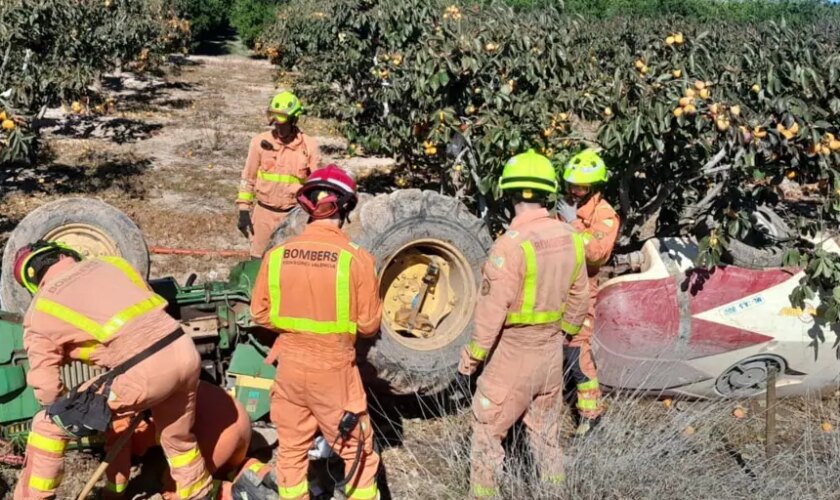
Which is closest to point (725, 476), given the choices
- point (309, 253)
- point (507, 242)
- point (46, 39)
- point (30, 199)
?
point (507, 242)

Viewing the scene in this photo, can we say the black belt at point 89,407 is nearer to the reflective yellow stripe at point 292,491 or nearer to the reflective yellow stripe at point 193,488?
the reflective yellow stripe at point 193,488

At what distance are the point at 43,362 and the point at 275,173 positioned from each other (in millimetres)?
2851

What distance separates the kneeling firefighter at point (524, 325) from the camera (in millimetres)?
3701

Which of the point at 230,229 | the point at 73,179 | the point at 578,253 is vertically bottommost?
the point at 73,179

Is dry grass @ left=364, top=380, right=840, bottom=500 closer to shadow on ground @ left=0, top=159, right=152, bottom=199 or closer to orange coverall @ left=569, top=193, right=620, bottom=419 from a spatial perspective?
orange coverall @ left=569, top=193, right=620, bottom=419

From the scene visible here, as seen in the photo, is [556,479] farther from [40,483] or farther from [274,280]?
[40,483]

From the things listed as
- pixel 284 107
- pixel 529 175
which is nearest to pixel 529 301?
pixel 529 175

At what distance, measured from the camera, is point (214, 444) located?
3.99m

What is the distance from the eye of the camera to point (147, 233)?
8102 millimetres

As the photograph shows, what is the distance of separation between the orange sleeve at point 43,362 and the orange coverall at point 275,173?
8.66ft

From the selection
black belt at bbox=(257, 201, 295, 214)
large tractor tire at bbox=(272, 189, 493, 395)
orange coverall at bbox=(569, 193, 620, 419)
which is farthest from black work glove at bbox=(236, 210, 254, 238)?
orange coverall at bbox=(569, 193, 620, 419)

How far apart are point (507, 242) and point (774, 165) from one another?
90.7 inches

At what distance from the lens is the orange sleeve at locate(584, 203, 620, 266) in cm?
458

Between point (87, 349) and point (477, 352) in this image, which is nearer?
point (87, 349)
